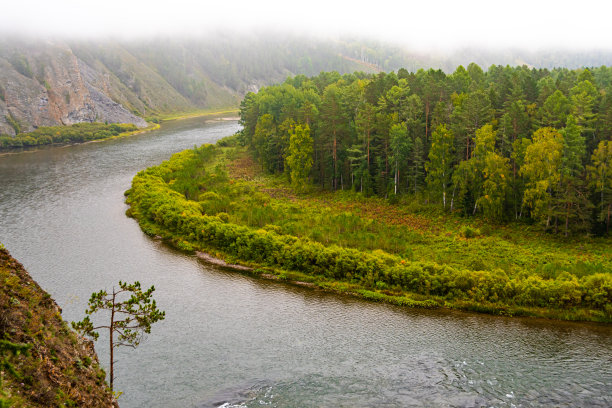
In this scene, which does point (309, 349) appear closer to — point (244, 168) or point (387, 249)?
point (387, 249)

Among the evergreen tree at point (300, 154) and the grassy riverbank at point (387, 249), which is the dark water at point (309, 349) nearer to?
the grassy riverbank at point (387, 249)

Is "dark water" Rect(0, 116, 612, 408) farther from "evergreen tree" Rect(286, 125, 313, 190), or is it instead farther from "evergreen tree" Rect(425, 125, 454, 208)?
"evergreen tree" Rect(286, 125, 313, 190)

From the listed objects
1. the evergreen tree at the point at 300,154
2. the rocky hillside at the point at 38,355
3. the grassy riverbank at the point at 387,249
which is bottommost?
the grassy riverbank at the point at 387,249

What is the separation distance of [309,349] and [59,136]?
17540 cm

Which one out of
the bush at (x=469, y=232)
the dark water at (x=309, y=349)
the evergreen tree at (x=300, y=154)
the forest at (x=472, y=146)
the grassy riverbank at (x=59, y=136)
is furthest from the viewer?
the grassy riverbank at (x=59, y=136)

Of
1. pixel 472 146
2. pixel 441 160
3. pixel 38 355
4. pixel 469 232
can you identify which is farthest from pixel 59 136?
pixel 38 355

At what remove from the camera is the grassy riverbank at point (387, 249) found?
44375 mm

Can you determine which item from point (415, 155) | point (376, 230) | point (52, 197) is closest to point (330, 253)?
point (376, 230)

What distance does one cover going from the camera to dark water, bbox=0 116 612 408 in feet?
106

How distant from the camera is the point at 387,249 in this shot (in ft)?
188

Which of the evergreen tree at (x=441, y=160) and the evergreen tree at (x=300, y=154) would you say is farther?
the evergreen tree at (x=300, y=154)

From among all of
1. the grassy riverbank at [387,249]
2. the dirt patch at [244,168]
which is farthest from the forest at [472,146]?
the dirt patch at [244,168]

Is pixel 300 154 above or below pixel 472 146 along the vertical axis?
below

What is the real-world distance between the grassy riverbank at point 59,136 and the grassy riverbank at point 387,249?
4366 inches
